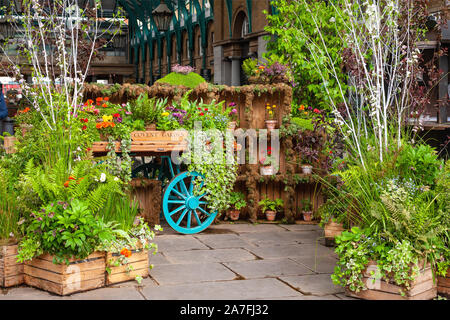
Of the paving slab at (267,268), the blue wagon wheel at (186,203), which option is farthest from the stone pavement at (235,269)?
the blue wagon wheel at (186,203)

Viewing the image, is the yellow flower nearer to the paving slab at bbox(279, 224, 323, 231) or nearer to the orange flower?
the orange flower

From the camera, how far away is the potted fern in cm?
743

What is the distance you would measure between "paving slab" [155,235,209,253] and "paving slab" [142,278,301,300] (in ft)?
4.47

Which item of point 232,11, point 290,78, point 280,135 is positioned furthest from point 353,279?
point 232,11

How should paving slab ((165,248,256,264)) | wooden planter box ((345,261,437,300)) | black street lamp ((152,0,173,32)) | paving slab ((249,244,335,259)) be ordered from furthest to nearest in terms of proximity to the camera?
1. black street lamp ((152,0,173,32))
2. paving slab ((249,244,335,259))
3. paving slab ((165,248,256,264))
4. wooden planter box ((345,261,437,300))

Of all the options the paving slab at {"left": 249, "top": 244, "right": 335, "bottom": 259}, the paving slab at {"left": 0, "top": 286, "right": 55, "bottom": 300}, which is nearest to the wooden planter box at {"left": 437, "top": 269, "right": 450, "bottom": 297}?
the paving slab at {"left": 249, "top": 244, "right": 335, "bottom": 259}

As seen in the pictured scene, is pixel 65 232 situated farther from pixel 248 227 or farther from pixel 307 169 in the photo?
pixel 307 169

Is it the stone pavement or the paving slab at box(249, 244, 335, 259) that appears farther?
the paving slab at box(249, 244, 335, 259)

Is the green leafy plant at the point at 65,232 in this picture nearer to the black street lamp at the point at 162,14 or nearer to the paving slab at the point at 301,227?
the paving slab at the point at 301,227

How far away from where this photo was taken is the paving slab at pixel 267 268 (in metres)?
4.84

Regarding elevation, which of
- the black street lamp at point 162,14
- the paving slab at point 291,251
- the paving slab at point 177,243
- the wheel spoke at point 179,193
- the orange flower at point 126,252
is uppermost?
the black street lamp at point 162,14

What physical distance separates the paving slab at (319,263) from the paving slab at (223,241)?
2.47 ft

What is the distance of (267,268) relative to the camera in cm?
505

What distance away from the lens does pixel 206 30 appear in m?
24.6
